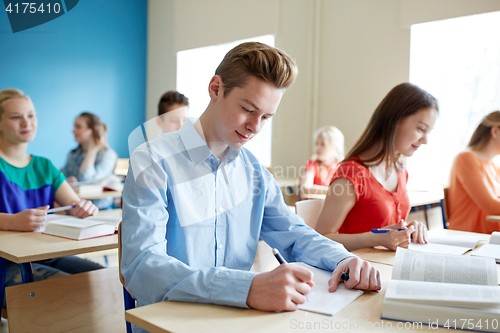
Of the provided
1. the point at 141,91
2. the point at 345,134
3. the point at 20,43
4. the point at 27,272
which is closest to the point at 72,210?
the point at 27,272

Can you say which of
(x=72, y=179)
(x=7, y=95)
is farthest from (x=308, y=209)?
(x=72, y=179)

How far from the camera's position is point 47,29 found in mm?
5773

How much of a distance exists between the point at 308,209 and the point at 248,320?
115 centimetres

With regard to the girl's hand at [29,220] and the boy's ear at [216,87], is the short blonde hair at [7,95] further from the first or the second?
the boy's ear at [216,87]

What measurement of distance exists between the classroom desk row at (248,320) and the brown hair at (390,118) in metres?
1.00

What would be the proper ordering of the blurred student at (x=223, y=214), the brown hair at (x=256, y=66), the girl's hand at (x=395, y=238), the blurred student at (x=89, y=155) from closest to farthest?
1. the blurred student at (x=223, y=214)
2. the brown hair at (x=256, y=66)
3. the girl's hand at (x=395, y=238)
4. the blurred student at (x=89, y=155)

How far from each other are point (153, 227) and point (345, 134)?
3794 millimetres

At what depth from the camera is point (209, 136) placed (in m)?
1.20

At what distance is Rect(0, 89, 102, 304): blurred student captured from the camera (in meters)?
1.96

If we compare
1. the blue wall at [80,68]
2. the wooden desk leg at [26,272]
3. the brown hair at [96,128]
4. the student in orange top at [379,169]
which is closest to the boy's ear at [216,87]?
the student in orange top at [379,169]

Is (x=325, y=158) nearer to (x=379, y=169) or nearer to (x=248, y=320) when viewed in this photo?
(x=379, y=169)

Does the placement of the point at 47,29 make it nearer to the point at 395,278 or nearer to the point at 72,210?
the point at 72,210

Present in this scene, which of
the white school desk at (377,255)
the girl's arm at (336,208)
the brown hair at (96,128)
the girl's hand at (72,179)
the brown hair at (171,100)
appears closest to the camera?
the white school desk at (377,255)

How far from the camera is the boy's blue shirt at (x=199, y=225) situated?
87 cm
